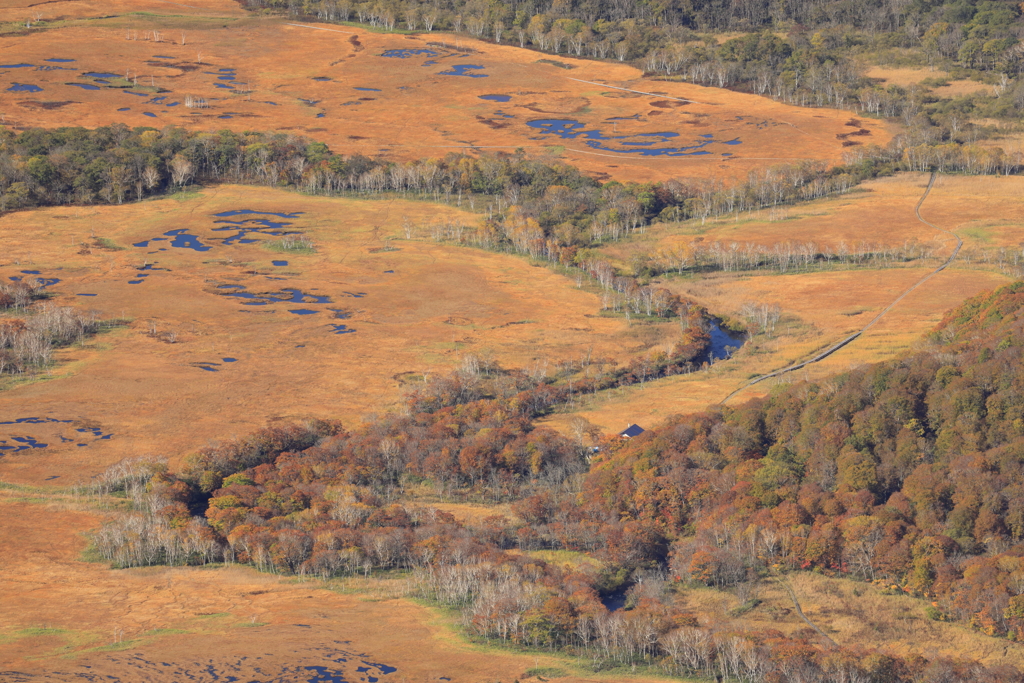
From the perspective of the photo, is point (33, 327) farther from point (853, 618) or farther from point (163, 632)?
point (853, 618)

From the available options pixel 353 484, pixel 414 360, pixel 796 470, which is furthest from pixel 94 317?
pixel 796 470

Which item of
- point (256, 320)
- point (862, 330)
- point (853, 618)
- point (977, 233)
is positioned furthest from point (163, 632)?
point (977, 233)

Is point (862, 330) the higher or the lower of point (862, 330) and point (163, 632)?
the higher

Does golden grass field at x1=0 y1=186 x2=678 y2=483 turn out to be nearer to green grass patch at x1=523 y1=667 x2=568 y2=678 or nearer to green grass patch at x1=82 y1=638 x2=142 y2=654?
green grass patch at x1=82 y1=638 x2=142 y2=654

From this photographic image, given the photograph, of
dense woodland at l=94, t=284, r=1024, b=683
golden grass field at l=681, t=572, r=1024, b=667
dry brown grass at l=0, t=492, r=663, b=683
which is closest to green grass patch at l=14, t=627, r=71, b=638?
dry brown grass at l=0, t=492, r=663, b=683

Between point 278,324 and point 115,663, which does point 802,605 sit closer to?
point 115,663
